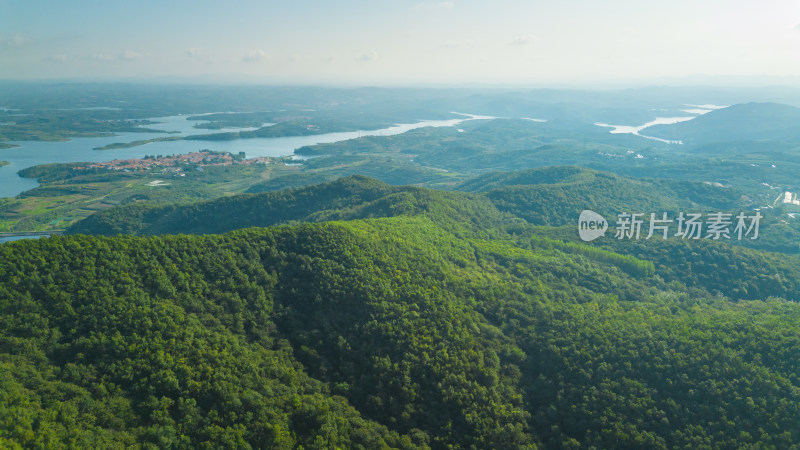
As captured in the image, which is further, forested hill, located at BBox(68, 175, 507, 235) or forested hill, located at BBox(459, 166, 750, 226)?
forested hill, located at BBox(459, 166, 750, 226)

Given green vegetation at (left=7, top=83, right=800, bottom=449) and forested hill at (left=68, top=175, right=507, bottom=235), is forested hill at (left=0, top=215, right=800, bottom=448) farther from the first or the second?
forested hill at (left=68, top=175, right=507, bottom=235)

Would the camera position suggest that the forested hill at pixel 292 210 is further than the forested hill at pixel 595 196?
No

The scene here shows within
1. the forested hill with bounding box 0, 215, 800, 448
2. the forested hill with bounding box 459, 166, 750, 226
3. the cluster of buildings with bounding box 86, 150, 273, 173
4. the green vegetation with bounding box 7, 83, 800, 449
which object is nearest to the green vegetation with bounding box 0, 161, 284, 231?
the cluster of buildings with bounding box 86, 150, 273, 173

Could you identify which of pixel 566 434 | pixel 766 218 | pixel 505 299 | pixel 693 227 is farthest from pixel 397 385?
pixel 766 218

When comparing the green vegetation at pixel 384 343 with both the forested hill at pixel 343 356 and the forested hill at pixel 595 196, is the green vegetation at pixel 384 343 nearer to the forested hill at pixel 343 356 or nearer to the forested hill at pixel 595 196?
the forested hill at pixel 343 356

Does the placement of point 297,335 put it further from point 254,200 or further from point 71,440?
point 254,200

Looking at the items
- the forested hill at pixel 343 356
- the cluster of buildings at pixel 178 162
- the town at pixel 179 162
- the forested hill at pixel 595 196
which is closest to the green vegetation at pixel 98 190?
the town at pixel 179 162

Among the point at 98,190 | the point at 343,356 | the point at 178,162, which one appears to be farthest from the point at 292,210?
the point at 178,162

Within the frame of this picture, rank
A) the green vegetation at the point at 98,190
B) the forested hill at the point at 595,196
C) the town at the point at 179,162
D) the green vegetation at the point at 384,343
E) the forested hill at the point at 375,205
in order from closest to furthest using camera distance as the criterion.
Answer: the green vegetation at the point at 384,343
the forested hill at the point at 375,205
the forested hill at the point at 595,196
the green vegetation at the point at 98,190
the town at the point at 179,162
